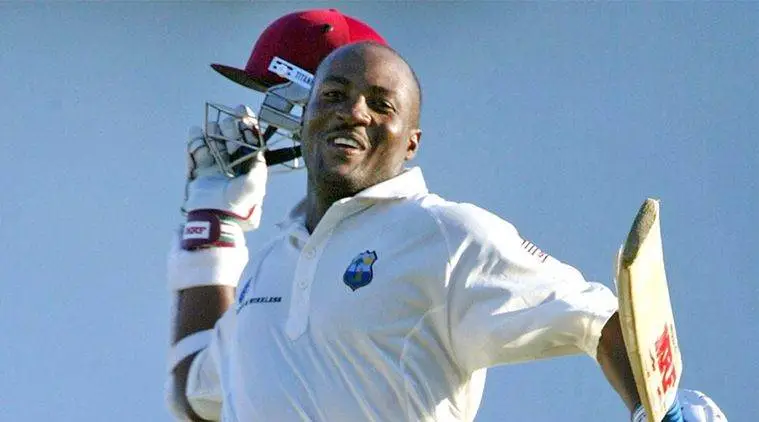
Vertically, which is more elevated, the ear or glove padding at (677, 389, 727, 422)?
the ear

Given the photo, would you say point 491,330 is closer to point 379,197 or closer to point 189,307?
point 379,197

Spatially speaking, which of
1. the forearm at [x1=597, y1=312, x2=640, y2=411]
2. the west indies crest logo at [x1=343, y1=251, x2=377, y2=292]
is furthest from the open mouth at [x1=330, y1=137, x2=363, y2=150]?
the forearm at [x1=597, y1=312, x2=640, y2=411]

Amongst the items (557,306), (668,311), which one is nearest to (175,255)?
(557,306)

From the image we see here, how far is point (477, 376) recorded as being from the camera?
3.03 m

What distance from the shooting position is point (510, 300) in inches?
112

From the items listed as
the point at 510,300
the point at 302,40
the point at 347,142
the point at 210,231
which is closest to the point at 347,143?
the point at 347,142

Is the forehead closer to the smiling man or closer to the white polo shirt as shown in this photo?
the smiling man

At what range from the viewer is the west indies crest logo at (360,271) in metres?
2.98

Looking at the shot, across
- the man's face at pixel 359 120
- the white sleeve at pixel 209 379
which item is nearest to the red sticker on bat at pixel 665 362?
the man's face at pixel 359 120

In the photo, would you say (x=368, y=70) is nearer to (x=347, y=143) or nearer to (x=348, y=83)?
(x=348, y=83)

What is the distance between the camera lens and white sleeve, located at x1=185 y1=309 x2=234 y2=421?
344cm

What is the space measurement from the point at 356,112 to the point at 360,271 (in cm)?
33

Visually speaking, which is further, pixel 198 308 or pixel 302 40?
pixel 302 40

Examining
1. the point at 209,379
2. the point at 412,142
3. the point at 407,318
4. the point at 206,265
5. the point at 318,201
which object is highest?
the point at 412,142
